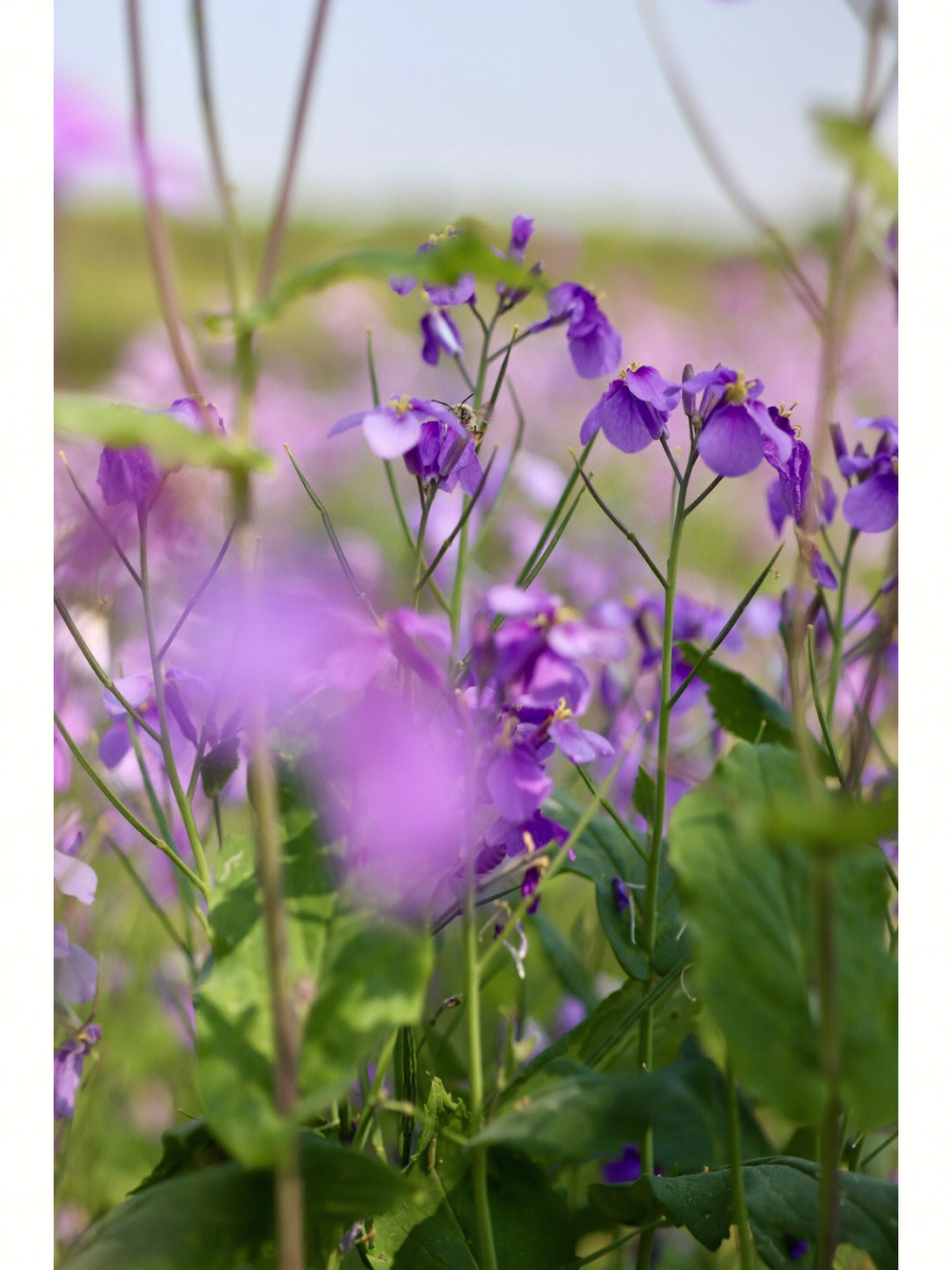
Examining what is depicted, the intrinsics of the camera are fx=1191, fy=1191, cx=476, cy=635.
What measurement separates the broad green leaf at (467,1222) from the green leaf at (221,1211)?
59mm

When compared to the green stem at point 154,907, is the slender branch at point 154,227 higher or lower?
higher

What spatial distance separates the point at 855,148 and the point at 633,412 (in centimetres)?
13

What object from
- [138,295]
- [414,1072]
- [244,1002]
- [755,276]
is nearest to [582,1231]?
[414,1072]

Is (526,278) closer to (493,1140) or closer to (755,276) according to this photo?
(493,1140)

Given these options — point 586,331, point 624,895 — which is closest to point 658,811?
point 624,895

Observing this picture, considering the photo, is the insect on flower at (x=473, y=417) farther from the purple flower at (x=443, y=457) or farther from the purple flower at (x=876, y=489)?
the purple flower at (x=876, y=489)

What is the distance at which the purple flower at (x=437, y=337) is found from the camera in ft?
1.29

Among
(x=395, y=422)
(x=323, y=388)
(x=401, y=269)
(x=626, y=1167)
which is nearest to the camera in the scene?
(x=401, y=269)

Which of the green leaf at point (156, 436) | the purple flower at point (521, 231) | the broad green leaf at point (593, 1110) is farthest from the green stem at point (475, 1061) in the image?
the purple flower at point (521, 231)

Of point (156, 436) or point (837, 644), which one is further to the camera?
point (837, 644)

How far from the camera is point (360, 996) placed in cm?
27

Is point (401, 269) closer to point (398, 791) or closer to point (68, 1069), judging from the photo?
point (398, 791)

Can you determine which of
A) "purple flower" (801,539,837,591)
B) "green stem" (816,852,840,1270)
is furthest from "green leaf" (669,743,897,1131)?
"purple flower" (801,539,837,591)

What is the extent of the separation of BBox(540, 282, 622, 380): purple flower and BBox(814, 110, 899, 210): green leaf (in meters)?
0.11
